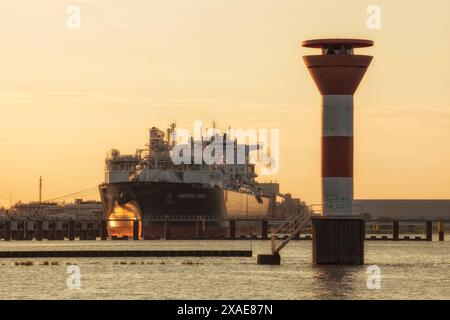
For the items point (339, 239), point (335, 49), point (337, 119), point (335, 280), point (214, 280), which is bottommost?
point (214, 280)

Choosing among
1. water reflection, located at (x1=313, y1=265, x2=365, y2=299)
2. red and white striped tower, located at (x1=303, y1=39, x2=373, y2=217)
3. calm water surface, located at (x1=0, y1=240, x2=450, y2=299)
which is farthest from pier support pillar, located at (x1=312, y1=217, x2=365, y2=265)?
calm water surface, located at (x1=0, y1=240, x2=450, y2=299)

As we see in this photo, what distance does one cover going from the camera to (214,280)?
314 feet

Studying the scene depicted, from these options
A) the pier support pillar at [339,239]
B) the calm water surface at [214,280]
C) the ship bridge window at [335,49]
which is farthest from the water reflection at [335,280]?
the ship bridge window at [335,49]

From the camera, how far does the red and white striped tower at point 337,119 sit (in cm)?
9156

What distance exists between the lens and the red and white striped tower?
300 ft

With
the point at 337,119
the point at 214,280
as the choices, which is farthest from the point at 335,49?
the point at 214,280

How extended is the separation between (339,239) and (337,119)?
7.98 metres

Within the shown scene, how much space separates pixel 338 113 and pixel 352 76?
2719 millimetres

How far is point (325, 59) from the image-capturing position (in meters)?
92.8

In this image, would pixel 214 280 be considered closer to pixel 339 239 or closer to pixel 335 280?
pixel 339 239

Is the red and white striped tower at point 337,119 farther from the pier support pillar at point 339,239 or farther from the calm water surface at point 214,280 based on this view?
the calm water surface at point 214,280

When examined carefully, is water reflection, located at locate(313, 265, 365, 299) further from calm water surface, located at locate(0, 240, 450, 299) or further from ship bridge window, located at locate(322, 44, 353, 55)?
ship bridge window, located at locate(322, 44, 353, 55)
